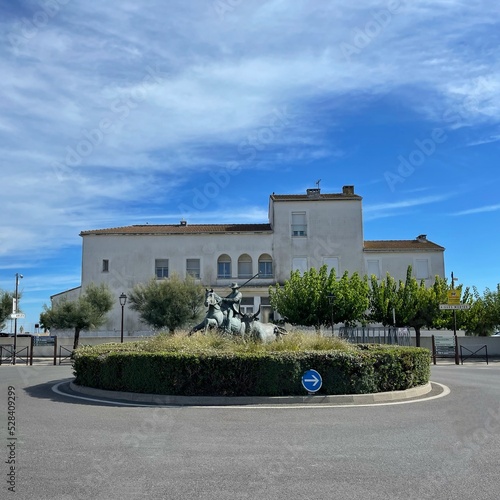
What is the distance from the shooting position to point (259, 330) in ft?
54.6

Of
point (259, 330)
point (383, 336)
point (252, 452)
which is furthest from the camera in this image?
point (383, 336)

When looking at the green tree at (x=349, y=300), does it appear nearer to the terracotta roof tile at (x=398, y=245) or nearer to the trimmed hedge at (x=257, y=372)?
the terracotta roof tile at (x=398, y=245)

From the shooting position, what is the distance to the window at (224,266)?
47438mm

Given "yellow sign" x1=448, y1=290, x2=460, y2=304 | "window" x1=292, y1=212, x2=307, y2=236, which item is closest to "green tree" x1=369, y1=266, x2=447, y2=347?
"window" x1=292, y1=212, x2=307, y2=236

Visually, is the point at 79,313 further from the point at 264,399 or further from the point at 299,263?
the point at 264,399

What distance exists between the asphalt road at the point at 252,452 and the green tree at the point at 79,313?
2865cm

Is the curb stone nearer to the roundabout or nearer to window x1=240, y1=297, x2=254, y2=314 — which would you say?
the roundabout

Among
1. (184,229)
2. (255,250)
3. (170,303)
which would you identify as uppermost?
(184,229)

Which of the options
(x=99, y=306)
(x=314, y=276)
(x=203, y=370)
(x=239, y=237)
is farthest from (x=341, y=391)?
(x=239, y=237)

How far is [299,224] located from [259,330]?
1251 inches

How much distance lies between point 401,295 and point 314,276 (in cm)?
677

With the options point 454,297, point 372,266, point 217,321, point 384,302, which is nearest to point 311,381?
point 217,321

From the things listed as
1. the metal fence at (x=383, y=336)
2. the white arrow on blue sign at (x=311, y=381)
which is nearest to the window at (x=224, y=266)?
the metal fence at (x=383, y=336)

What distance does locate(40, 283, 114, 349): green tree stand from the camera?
39156 mm
